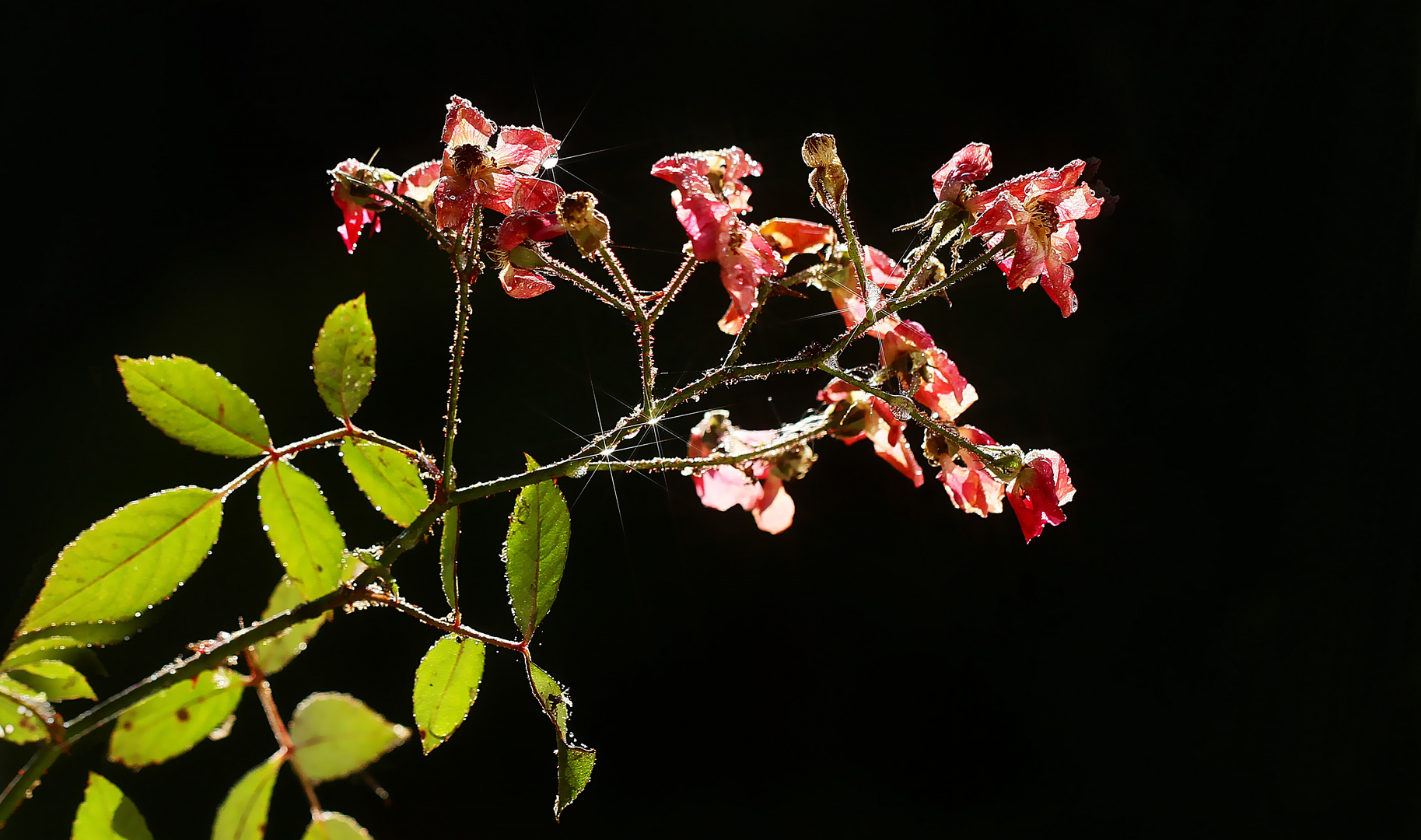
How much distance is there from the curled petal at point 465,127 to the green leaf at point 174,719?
0.68 ft

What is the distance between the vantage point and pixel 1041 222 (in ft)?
0.89

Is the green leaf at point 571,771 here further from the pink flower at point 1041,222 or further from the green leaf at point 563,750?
the pink flower at point 1041,222

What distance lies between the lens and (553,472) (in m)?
0.24

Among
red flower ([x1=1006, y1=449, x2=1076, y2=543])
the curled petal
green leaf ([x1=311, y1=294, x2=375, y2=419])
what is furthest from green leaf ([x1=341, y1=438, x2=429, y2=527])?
red flower ([x1=1006, y1=449, x2=1076, y2=543])

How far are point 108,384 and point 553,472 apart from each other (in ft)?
2.31

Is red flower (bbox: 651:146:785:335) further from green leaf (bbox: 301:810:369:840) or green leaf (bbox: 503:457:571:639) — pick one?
green leaf (bbox: 301:810:369:840)

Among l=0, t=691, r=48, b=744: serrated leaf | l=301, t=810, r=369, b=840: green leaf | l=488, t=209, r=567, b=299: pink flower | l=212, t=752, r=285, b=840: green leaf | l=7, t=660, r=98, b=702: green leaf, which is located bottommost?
l=301, t=810, r=369, b=840: green leaf

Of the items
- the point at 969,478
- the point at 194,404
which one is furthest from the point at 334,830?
the point at 969,478

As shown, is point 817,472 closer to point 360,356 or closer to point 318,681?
point 318,681

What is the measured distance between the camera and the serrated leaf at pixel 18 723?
0.23m

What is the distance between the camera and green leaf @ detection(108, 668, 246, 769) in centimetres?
25

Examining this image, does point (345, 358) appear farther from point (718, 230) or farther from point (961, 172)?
point (961, 172)

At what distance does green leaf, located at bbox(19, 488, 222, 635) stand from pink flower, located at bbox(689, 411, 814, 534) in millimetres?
175

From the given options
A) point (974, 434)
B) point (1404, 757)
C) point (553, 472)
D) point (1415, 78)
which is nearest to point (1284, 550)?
point (1404, 757)
